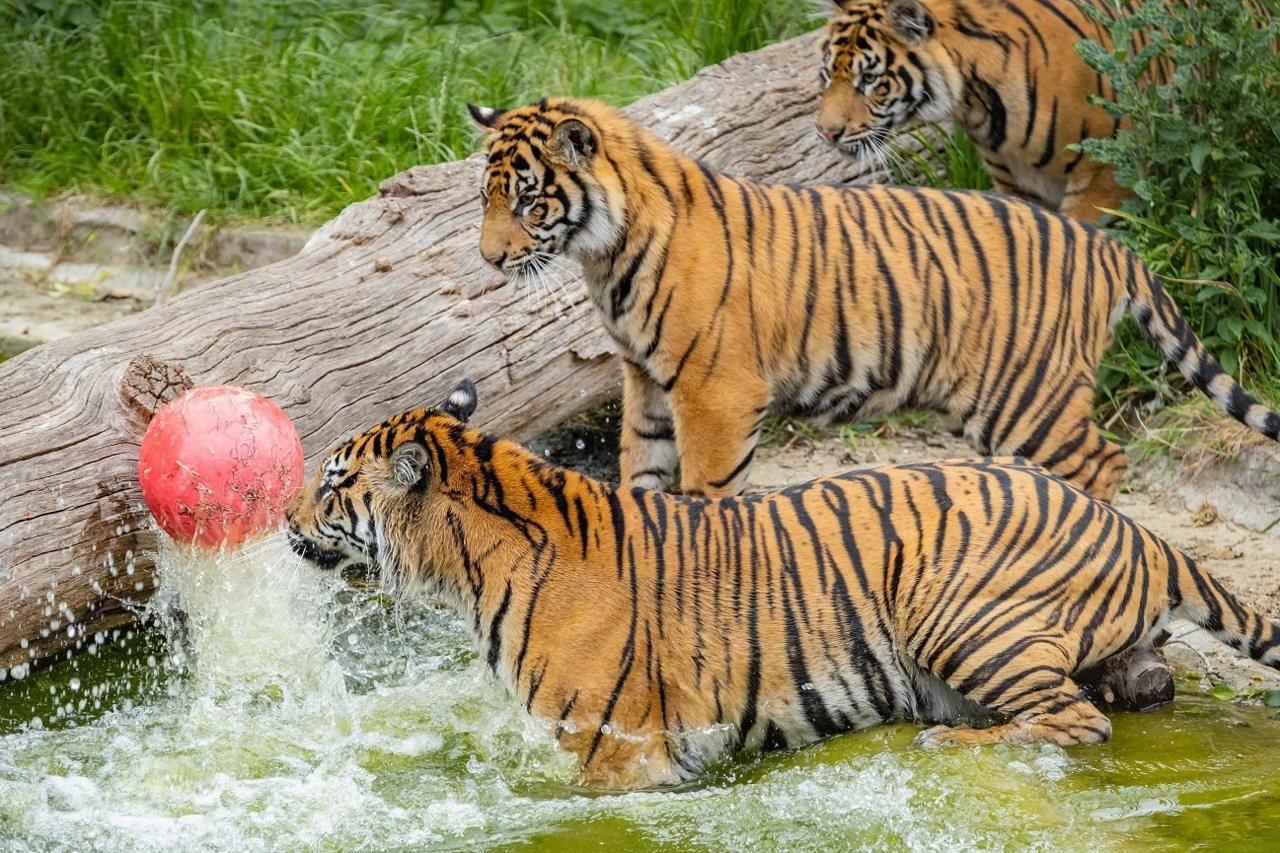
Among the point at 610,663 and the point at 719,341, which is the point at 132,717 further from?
the point at 719,341

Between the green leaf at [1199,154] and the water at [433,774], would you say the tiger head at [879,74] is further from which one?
the water at [433,774]

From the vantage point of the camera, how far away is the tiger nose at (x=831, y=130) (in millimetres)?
6289

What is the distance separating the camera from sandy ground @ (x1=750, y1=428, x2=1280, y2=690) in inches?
187

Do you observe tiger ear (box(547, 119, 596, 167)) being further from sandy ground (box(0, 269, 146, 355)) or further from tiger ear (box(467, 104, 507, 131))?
sandy ground (box(0, 269, 146, 355))

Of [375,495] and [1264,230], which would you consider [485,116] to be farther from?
[1264,230]

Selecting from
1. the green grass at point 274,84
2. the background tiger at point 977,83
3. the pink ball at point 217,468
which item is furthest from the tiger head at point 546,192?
the green grass at point 274,84

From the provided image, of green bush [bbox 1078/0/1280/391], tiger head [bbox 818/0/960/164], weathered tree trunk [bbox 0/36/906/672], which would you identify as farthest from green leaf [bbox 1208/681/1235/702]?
tiger head [bbox 818/0/960/164]

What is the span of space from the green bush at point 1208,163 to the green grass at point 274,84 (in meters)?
2.42

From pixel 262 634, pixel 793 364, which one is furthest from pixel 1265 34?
pixel 262 634

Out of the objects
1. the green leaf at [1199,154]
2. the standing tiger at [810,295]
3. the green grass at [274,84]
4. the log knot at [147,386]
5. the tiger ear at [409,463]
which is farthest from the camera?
the green grass at [274,84]

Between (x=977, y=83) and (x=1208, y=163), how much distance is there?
886 millimetres

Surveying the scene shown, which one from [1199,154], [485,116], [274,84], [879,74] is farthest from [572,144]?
[274,84]

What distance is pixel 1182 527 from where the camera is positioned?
5.63m

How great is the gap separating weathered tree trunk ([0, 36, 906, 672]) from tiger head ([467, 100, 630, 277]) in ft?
2.22
